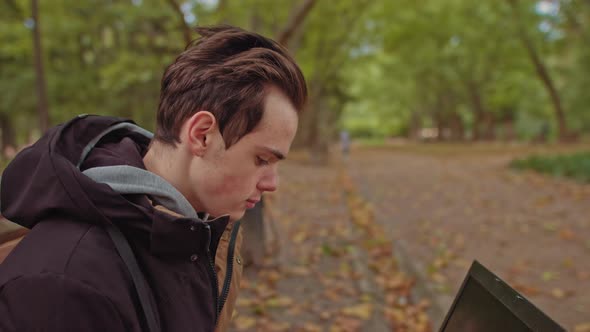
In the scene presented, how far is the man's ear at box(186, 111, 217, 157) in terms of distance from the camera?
1287 millimetres

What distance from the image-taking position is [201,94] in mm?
1312

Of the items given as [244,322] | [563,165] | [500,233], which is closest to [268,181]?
[244,322]

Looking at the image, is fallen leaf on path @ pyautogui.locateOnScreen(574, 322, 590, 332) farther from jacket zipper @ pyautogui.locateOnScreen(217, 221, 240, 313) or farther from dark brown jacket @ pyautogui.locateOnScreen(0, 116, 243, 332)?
dark brown jacket @ pyautogui.locateOnScreen(0, 116, 243, 332)

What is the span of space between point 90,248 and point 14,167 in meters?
0.33

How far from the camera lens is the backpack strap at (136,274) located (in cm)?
112

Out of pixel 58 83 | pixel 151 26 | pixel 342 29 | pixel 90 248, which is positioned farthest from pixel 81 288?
pixel 58 83

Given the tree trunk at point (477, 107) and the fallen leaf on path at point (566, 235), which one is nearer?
the fallen leaf on path at point (566, 235)

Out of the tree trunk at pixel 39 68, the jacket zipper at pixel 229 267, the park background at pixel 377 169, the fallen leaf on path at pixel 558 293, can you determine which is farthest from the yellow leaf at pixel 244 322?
the tree trunk at pixel 39 68

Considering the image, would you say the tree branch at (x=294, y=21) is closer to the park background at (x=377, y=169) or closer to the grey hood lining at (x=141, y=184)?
the park background at (x=377, y=169)

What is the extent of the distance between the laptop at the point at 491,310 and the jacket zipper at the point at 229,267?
75 centimetres

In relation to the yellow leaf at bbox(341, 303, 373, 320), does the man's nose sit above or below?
above

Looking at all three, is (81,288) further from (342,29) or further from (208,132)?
(342,29)

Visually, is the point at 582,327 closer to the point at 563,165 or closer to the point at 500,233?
the point at 500,233

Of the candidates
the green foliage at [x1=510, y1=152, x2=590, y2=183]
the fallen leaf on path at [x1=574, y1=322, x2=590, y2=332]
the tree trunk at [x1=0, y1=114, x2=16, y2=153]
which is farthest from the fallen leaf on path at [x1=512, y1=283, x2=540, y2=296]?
the tree trunk at [x1=0, y1=114, x2=16, y2=153]
